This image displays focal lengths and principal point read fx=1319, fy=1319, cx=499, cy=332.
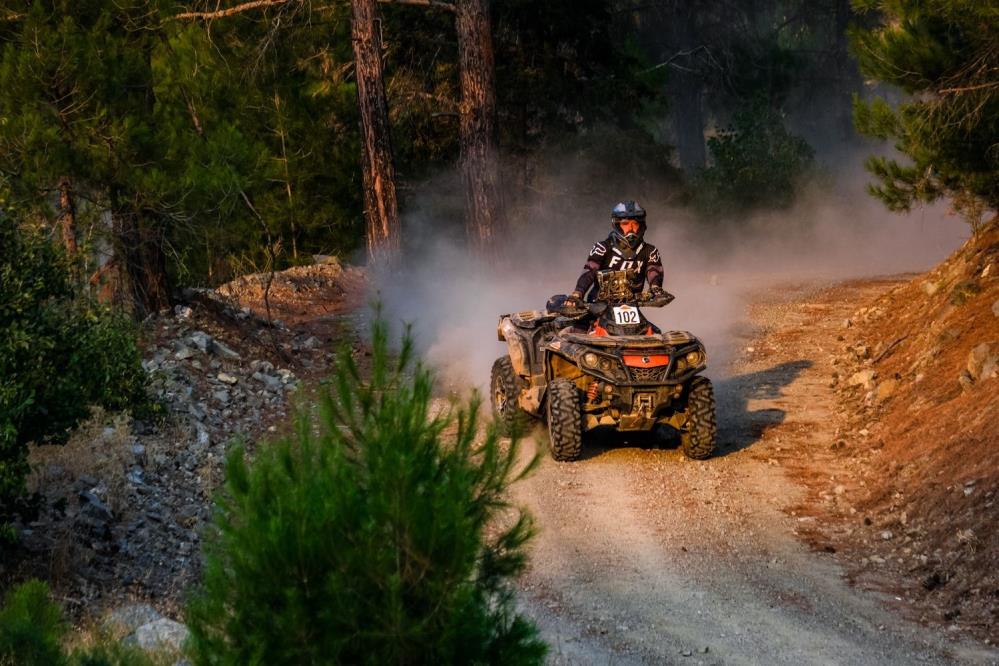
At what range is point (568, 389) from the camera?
1354cm

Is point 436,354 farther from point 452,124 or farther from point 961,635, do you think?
point 961,635

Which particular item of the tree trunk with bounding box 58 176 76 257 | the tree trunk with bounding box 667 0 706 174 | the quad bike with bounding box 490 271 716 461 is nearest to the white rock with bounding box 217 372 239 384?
the tree trunk with bounding box 58 176 76 257

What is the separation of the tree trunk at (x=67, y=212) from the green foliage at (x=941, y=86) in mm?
9520

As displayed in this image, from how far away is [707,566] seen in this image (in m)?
10.7

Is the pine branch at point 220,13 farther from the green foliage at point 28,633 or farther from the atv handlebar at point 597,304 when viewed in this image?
the green foliage at point 28,633

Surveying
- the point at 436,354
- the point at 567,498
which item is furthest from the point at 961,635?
the point at 436,354

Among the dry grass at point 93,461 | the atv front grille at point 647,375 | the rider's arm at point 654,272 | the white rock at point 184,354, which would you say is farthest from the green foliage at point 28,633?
the white rock at point 184,354

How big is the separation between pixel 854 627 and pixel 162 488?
6.62m

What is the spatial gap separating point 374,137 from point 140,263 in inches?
229

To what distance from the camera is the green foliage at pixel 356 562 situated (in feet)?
16.8

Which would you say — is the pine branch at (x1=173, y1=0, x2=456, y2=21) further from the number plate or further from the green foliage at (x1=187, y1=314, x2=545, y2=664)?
the green foliage at (x1=187, y1=314, x2=545, y2=664)

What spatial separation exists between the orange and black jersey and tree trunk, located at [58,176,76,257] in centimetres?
636

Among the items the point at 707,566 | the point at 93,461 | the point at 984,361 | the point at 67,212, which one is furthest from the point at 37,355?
the point at 984,361

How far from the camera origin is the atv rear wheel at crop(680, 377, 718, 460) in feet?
44.7
